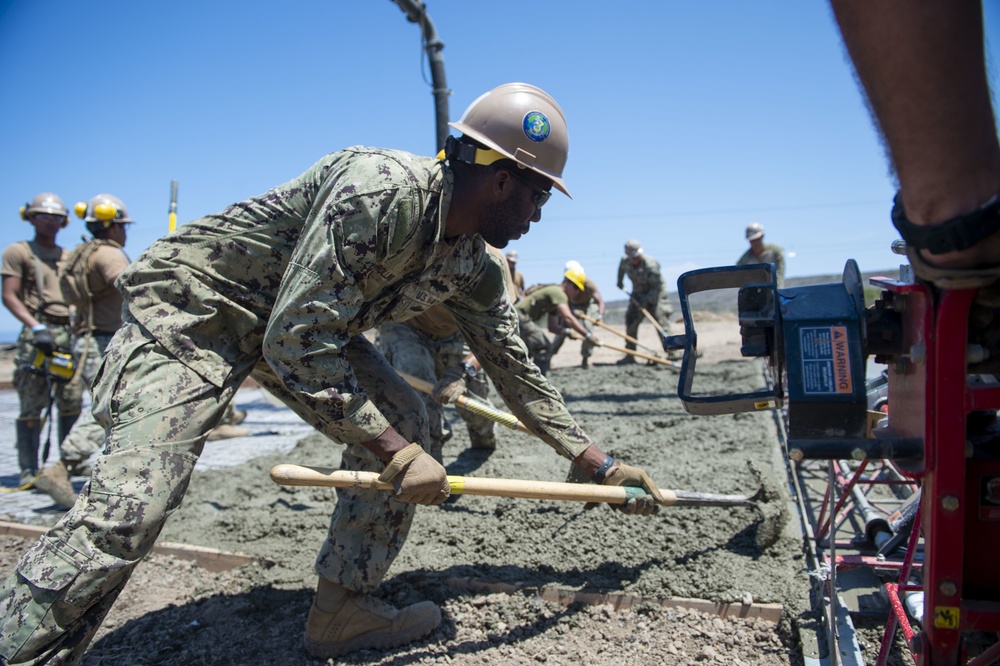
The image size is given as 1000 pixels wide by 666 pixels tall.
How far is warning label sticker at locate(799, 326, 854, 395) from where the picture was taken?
1432 mm

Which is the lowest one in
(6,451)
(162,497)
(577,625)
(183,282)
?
(6,451)

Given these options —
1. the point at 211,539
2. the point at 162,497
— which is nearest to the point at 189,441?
the point at 162,497

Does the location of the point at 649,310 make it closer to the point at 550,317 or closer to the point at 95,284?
the point at 550,317

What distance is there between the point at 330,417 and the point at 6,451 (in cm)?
581

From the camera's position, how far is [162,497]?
6.98 ft

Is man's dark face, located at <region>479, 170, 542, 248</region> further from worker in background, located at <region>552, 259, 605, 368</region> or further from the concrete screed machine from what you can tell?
worker in background, located at <region>552, 259, 605, 368</region>

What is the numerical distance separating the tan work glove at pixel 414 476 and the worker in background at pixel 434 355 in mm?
1968

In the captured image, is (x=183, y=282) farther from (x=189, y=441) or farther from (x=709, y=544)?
(x=709, y=544)

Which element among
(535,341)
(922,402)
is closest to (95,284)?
(922,402)

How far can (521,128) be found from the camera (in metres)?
2.53

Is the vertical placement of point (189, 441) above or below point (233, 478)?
above

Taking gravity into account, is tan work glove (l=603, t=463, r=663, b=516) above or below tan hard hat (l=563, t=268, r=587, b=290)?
below

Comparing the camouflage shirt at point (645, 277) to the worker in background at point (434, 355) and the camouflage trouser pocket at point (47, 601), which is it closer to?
the worker in background at point (434, 355)

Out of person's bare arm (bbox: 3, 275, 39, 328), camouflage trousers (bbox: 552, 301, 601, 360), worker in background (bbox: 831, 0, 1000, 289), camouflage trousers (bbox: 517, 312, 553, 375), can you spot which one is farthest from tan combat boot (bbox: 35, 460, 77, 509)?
camouflage trousers (bbox: 552, 301, 601, 360)
